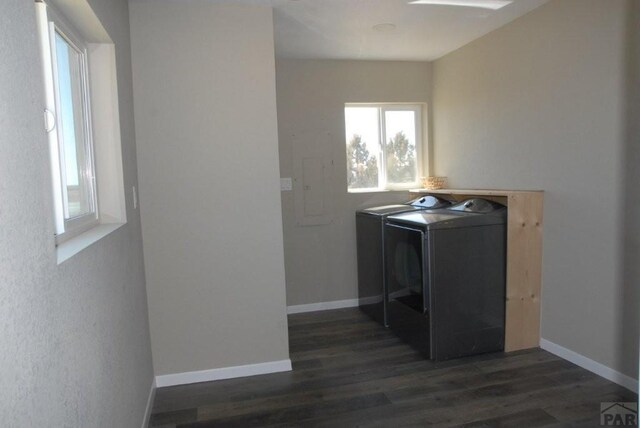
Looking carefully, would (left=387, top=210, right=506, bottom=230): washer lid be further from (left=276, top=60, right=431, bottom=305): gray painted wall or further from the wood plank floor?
(left=276, top=60, right=431, bottom=305): gray painted wall

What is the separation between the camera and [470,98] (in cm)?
351

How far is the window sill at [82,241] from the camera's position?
117 centimetres

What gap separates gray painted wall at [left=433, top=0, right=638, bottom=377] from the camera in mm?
2352

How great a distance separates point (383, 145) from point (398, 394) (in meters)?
2.45

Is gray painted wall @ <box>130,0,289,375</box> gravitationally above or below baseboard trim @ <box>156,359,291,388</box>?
above

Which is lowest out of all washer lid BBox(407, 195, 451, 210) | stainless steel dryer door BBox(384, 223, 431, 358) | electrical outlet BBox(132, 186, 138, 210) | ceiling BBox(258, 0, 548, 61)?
stainless steel dryer door BBox(384, 223, 431, 358)

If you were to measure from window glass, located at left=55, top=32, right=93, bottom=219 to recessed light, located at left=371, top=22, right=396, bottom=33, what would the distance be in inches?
81.2

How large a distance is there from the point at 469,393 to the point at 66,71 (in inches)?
101

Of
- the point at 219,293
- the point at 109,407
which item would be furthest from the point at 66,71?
the point at 219,293

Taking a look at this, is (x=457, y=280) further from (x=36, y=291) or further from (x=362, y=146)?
(x=36, y=291)

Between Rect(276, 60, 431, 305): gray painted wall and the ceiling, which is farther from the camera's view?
Rect(276, 60, 431, 305): gray painted wall

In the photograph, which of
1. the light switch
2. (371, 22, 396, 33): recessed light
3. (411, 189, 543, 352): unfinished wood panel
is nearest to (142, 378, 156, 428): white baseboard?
the light switch

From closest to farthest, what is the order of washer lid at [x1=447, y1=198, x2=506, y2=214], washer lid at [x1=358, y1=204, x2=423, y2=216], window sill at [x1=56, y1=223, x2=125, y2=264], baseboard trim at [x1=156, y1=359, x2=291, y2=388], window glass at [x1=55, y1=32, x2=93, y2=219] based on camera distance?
window sill at [x1=56, y1=223, x2=125, y2=264], window glass at [x1=55, y1=32, x2=93, y2=219], baseboard trim at [x1=156, y1=359, x2=291, y2=388], washer lid at [x1=447, y1=198, x2=506, y2=214], washer lid at [x1=358, y1=204, x2=423, y2=216]

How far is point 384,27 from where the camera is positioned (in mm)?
3047
